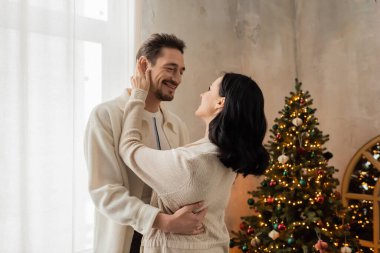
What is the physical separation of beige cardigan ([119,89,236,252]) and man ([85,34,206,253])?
0.05 m

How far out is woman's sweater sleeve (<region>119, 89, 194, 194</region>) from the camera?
53.5 inches

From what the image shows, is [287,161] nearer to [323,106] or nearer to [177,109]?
[177,109]

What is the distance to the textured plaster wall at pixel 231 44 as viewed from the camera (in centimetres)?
329

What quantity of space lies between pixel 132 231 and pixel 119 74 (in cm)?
135

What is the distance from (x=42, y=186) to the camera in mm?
2238

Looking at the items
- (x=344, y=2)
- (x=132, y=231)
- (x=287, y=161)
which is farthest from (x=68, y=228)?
(x=344, y=2)

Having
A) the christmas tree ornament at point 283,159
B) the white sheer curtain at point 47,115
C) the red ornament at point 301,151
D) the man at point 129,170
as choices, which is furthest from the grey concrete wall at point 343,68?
the white sheer curtain at point 47,115

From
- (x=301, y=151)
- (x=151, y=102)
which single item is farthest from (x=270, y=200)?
(x=151, y=102)

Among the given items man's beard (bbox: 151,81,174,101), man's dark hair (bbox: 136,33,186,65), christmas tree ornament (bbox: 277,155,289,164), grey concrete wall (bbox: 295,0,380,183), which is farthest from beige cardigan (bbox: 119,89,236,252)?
grey concrete wall (bbox: 295,0,380,183)

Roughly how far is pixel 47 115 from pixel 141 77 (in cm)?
86

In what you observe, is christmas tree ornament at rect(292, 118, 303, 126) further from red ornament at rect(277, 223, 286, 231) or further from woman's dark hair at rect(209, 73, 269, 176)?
woman's dark hair at rect(209, 73, 269, 176)

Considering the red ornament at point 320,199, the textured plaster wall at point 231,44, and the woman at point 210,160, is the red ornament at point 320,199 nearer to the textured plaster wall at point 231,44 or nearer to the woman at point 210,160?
the textured plaster wall at point 231,44

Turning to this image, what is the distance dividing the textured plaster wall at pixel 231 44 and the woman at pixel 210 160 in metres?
1.73

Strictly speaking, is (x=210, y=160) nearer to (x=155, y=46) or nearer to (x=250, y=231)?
Result: (x=155, y=46)
